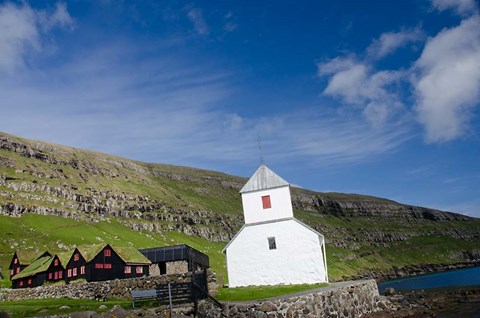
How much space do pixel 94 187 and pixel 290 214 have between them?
567 ft

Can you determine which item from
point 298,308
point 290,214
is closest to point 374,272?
point 290,214

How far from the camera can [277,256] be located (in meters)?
39.1

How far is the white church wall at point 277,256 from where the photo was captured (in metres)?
38.2

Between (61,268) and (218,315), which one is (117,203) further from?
(218,315)

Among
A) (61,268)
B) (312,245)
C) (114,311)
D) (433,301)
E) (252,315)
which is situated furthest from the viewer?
(61,268)

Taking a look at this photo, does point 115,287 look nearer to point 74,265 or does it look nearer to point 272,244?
point 272,244

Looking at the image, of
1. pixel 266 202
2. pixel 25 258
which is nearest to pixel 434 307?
pixel 266 202

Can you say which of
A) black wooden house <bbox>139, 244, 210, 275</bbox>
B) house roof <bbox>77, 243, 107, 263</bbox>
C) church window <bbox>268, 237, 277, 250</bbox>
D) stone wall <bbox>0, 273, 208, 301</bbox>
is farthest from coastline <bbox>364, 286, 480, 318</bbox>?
house roof <bbox>77, 243, 107, 263</bbox>

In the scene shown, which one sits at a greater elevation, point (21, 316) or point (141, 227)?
point (141, 227)

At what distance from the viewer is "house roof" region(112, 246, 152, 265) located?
6894cm

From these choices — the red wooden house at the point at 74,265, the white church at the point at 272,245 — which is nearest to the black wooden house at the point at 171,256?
the red wooden house at the point at 74,265

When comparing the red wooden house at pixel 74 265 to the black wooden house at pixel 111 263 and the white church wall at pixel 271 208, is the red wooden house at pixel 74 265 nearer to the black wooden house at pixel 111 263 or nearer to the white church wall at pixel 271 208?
the black wooden house at pixel 111 263

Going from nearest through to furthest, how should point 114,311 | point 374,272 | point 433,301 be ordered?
point 114,311, point 433,301, point 374,272

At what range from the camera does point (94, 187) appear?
196 metres
